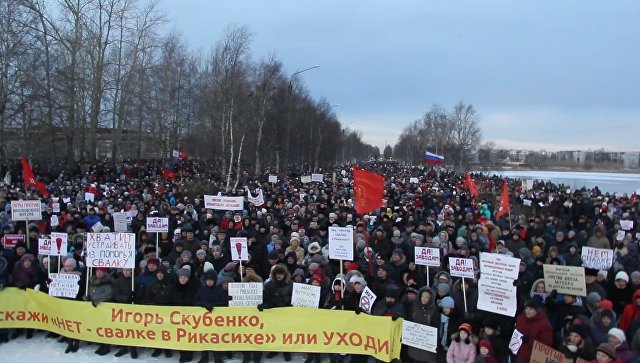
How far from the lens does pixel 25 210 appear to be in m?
11.9

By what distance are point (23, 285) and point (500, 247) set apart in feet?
28.0

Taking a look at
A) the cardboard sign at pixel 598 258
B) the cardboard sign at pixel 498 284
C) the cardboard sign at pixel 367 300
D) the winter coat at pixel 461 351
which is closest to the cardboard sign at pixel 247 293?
the cardboard sign at pixel 367 300

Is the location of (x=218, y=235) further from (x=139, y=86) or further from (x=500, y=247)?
(x=139, y=86)

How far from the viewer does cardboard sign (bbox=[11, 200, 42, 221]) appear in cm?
1182

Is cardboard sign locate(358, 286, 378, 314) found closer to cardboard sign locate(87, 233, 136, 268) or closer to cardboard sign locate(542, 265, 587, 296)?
cardboard sign locate(542, 265, 587, 296)

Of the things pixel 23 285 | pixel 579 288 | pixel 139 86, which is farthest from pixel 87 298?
pixel 139 86

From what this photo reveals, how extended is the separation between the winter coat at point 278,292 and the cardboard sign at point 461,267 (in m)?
2.50

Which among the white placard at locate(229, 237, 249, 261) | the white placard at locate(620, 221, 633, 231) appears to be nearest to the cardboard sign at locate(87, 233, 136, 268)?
the white placard at locate(229, 237, 249, 261)

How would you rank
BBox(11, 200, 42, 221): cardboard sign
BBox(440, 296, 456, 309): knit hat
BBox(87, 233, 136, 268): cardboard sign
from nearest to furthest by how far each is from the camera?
BBox(440, 296, 456, 309): knit hat → BBox(87, 233, 136, 268): cardboard sign → BBox(11, 200, 42, 221): cardboard sign

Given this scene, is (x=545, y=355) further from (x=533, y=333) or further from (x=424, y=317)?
(x=424, y=317)

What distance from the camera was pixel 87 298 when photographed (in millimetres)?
8406

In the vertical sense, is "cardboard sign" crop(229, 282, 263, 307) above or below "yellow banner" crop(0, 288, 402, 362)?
above

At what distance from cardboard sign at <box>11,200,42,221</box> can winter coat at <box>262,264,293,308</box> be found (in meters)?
6.56

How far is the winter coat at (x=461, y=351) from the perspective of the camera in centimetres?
659
